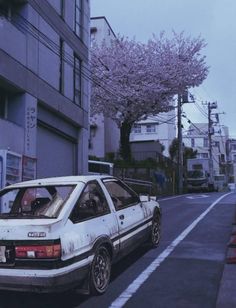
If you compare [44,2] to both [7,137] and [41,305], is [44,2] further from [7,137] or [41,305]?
[41,305]

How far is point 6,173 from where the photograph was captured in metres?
13.1

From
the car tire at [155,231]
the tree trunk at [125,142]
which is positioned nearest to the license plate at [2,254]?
the car tire at [155,231]

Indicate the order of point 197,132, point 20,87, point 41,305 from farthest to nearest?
point 197,132
point 20,87
point 41,305

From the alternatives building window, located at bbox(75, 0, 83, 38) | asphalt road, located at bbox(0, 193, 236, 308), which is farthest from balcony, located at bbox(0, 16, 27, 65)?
asphalt road, located at bbox(0, 193, 236, 308)

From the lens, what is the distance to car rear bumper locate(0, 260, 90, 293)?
19.6ft

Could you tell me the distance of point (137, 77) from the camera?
36.8 metres

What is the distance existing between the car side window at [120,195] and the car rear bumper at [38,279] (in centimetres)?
215

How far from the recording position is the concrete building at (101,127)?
40000 mm

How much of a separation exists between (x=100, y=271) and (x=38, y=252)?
4.18 ft

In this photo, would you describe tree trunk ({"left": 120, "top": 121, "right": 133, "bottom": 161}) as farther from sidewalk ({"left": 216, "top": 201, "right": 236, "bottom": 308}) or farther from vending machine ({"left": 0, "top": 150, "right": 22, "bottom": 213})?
sidewalk ({"left": 216, "top": 201, "right": 236, "bottom": 308})

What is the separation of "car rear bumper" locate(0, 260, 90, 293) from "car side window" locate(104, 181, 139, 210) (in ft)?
7.04

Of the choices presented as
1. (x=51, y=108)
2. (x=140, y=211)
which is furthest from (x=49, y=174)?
(x=140, y=211)

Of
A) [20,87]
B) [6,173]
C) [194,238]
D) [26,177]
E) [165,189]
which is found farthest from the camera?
[165,189]

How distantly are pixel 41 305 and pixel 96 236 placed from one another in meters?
1.17
